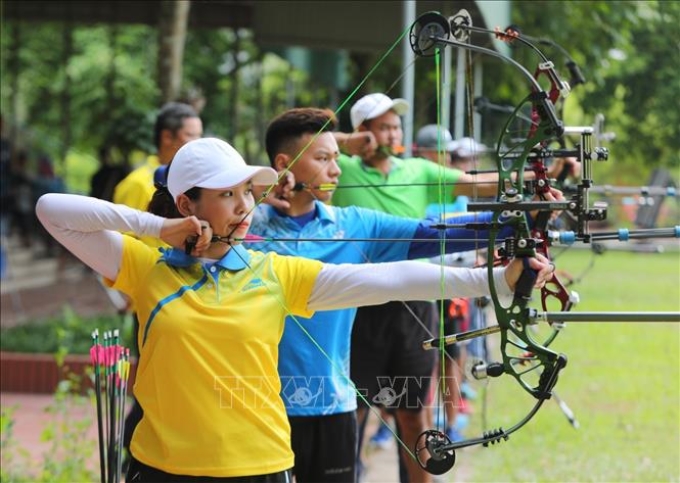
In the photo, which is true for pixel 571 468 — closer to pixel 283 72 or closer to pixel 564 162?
pixel 564 162

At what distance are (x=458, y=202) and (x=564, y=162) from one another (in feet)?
8.78

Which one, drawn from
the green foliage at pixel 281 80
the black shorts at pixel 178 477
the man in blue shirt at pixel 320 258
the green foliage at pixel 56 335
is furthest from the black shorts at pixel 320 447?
the green foliage at pixel 56 335

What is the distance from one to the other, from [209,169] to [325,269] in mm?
433

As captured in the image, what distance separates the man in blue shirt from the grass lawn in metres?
2.53

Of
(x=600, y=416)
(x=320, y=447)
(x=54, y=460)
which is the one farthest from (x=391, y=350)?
(x=600, y=416)

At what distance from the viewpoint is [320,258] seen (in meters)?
3.99

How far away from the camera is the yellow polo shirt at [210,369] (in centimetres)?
304

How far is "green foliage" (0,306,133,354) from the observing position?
338 inches

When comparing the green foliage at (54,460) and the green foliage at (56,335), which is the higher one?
the green foliage at (56,335)

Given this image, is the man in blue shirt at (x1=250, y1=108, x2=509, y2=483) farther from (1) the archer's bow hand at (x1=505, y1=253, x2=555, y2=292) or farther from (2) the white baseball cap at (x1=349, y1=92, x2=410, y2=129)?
(1) the archer's bow hand at (x1=505, y1=253, x2=555, y2=292)

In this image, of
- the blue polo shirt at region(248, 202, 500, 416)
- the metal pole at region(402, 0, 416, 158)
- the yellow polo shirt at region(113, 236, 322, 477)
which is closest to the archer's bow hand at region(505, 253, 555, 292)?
the yellow polo shirt at region(113, 236, 322, 477)

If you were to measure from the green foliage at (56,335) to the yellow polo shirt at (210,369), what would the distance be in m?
5.05

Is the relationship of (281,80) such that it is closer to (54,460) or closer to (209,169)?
(54,460)

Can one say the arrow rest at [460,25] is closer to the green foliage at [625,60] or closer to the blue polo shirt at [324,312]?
the blue polo shirt at [324,312]
